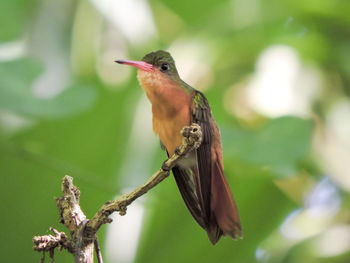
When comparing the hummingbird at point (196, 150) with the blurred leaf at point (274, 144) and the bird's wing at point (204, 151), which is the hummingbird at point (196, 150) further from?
the blurred leaf at point (274, 144)

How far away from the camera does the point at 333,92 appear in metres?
3.79

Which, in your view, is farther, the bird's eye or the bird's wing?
the bird's eye

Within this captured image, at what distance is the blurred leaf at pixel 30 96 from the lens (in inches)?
119

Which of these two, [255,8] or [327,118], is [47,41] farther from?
[327,118]

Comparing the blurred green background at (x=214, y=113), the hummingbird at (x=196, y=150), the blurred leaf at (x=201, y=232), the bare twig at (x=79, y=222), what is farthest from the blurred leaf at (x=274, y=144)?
the bare twig at (x=79, y=222)

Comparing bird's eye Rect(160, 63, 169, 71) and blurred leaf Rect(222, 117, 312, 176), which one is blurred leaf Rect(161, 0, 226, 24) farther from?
bird's eye Rect(160, 63, 169, 71)

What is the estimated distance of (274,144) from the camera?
3.18 metres

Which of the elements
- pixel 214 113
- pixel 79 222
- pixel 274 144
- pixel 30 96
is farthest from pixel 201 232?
pixel 79 222

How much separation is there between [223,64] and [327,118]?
831 millimetres

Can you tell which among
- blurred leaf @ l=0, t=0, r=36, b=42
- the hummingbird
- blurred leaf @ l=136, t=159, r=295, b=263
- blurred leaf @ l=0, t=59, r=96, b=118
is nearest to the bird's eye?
the hummingbird

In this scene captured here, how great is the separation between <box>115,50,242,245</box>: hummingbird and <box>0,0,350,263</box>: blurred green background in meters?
0.82

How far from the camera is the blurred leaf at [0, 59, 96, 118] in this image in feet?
9.96

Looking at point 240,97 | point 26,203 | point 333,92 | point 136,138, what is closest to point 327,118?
point 333,92

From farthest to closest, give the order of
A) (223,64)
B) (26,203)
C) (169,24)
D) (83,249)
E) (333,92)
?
1. (169,24)
2. (223,64)
3. (333,92)
4. (26,203)
5. (83,249)
